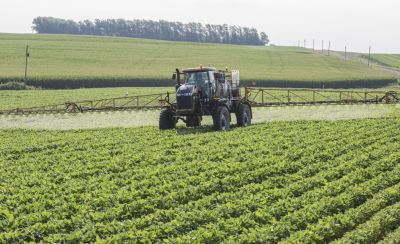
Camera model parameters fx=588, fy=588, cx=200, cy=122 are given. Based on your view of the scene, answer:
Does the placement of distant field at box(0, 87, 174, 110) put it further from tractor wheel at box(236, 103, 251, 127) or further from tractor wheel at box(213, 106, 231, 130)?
tractor wheel at box(213, 106, 231, 130)

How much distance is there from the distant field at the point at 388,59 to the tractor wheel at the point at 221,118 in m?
103

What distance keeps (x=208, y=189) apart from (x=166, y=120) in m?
12.0

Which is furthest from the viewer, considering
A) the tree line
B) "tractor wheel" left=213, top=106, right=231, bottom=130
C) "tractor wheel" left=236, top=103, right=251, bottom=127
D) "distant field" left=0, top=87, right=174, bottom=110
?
the tree line

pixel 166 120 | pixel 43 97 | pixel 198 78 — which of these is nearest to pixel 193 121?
pixel 166 120

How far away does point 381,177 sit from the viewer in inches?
566

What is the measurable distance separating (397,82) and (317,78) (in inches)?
518

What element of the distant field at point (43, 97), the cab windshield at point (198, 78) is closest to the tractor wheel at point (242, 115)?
the cab windshield at point (198, 78)

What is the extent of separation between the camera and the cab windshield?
24562 millimetres

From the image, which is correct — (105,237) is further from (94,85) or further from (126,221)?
(94,85)

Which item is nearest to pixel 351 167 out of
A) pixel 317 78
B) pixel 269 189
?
pixel 269 189

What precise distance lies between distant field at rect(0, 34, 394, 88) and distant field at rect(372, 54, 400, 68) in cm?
2809

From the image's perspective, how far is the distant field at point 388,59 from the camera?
4862 inches

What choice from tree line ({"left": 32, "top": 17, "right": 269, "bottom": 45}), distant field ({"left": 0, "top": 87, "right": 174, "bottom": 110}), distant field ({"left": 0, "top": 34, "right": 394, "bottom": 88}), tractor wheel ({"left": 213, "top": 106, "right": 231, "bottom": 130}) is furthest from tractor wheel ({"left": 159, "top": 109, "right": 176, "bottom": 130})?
tree line ({"left": 32, "top": 17, "right": 269, "bottom": 45})

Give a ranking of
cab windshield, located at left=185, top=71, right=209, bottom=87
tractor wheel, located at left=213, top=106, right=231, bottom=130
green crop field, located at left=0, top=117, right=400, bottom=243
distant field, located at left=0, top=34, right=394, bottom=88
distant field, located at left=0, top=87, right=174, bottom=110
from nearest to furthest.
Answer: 1. green crop field, located at left=0, top=117, right=400, bottom=243
2. tractor wheel, located at left=213, top=106, right=231, bottom=130
3. cab windshield, located at left=185, top=71, right=209, bottom=87
4. distant field, located at left=0, top=87, right=174, bottom=110
5. distant field, located at left=0, top=34, right=394, bottom=88
